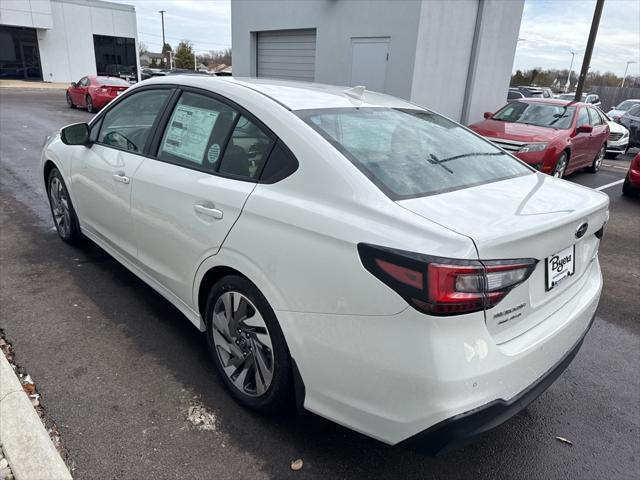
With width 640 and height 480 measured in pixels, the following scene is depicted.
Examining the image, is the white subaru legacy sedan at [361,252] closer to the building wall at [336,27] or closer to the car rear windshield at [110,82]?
the building wall at [336,27]

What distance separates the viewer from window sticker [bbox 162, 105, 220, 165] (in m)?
2.80

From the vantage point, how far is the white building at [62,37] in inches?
1240

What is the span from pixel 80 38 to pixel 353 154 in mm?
39340

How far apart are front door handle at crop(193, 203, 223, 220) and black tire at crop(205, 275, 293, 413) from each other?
31 centimetres

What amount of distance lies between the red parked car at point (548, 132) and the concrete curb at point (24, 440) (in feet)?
24.0

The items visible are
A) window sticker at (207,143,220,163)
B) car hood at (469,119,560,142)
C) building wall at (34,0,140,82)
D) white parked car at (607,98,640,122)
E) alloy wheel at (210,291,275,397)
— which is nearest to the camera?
alloy wheel at (210,291,275,397)

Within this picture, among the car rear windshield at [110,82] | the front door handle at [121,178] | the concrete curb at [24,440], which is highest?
the front door handle at [121,178]

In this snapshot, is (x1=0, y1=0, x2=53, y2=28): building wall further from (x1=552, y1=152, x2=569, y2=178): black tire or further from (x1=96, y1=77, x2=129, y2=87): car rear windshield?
(x1=552, y1=152, x2=569, y2=178): black tire

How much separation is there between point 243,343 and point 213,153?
105 cm

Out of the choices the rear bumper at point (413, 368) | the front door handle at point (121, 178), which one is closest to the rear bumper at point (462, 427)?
the rear bumper at point (413, 368)

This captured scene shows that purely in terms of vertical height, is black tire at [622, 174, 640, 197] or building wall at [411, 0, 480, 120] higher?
building wall at [411, 0, 480, 120]

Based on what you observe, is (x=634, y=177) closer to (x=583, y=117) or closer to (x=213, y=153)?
(x=583, y=117)

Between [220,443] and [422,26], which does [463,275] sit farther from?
[422,26]

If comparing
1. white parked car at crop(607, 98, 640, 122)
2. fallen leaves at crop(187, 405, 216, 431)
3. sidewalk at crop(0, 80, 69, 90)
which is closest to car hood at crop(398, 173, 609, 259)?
fallen leaves at crop(187, 405, 216, 431)
